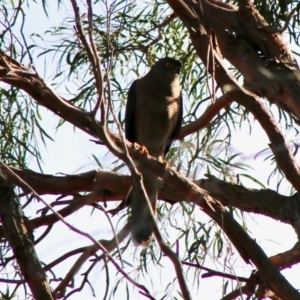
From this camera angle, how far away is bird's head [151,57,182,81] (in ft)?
15.6

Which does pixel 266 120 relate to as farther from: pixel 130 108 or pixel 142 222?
pixel 130 108

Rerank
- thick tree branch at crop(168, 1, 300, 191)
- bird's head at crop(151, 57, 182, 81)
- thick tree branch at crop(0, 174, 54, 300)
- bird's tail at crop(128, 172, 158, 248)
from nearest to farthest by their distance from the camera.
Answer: thick tree branch at crop(0, 174, 54, 300) < thick tree branch at crop(168, 1, 300, 191) < bird's tail at crop(128, 172, 158, 248) < bird's head at crop(151, 57, 182, 81)

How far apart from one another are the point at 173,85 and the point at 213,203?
2.17 m

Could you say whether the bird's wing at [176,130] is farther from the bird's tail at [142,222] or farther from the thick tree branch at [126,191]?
the thick tree branch at [126,191]

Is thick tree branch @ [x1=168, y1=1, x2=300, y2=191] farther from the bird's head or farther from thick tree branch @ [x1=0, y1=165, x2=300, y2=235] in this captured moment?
the bird's head

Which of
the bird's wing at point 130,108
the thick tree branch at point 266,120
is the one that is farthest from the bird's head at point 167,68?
the thick tree branch at point 266,120

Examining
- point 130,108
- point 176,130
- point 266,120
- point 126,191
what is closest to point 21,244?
point 126,191

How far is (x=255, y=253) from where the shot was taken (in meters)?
2.85

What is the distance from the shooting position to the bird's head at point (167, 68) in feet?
15.6

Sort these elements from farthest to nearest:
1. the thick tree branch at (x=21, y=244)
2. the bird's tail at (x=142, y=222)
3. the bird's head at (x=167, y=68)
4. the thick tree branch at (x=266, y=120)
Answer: the bird's head at (x=167, y=68) < the bird's tail at (x=142, y=222) < the thick tree branch at (x=266, y=120) < the thick tree branch at (x=21, y=244)

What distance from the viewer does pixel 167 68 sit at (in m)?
4.83

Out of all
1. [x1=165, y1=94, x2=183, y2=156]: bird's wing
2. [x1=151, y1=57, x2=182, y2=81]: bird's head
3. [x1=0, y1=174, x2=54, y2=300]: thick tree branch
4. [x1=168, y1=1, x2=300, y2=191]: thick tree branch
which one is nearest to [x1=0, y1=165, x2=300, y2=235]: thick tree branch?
[x1=168, y1=1, x2=300, y2=191]: thick tree branch

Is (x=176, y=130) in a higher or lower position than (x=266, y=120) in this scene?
higher

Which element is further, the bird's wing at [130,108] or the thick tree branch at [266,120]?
the bird's wing at [130,108]
